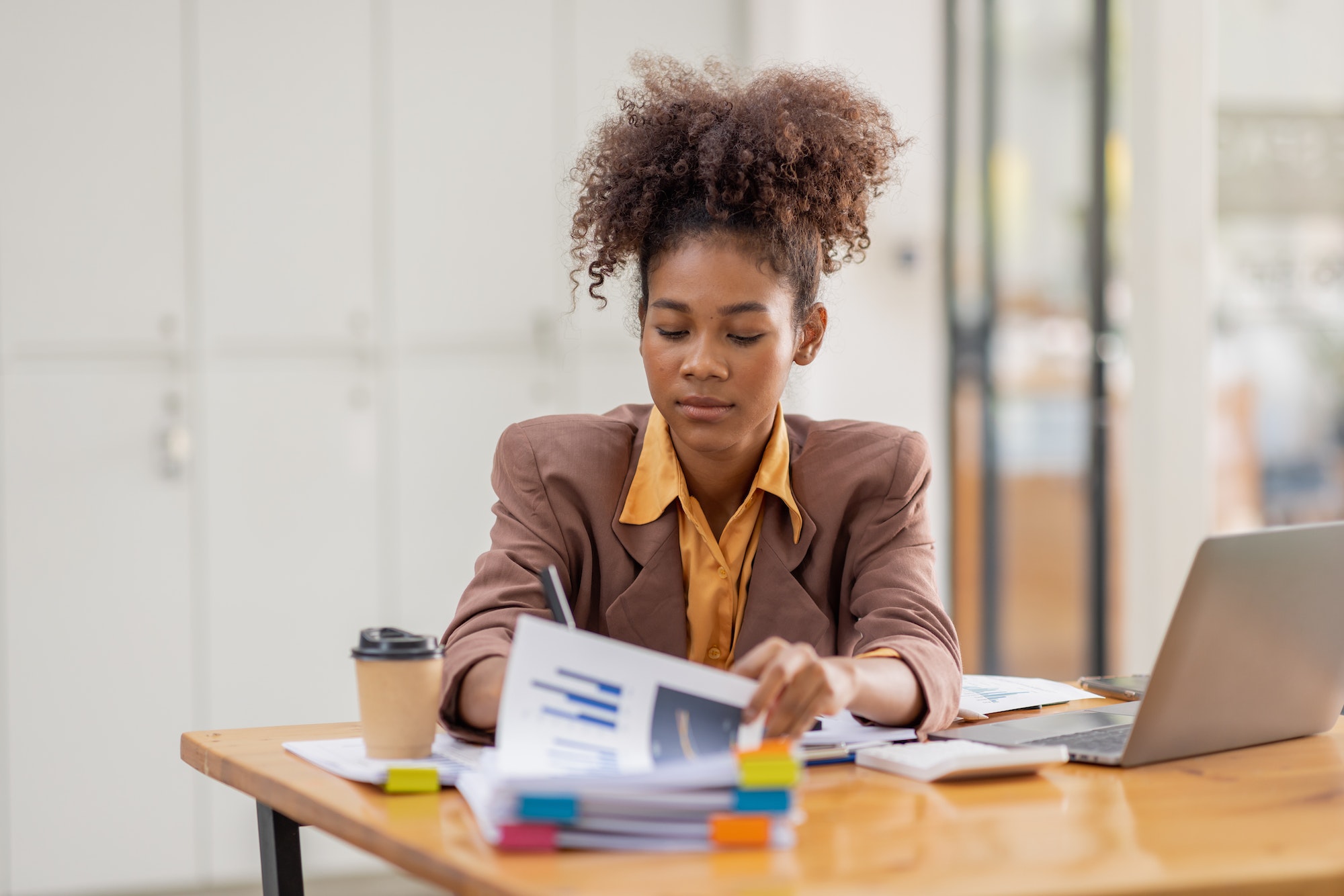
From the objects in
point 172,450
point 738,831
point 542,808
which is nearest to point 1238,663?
point 738,831

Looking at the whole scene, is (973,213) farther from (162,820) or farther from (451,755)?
(451,755)

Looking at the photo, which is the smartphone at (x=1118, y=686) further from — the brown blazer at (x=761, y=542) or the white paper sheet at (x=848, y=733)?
the white paper sheet at (x=848, y=733)

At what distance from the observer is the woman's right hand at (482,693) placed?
48.8 inches

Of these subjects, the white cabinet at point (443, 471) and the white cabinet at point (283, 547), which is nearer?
the white cabinet at point (283, 547)

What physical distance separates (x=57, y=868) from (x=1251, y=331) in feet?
9.56

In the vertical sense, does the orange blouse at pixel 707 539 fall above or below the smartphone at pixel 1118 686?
above

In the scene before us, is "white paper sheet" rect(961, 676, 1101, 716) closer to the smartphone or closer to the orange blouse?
the smartphone

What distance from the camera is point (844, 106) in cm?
159

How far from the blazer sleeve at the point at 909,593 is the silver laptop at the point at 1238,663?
0.16 feet

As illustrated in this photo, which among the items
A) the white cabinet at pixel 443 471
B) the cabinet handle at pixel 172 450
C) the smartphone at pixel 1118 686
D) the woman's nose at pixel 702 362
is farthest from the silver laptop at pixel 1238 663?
the cabinet handle at pixel 172 450

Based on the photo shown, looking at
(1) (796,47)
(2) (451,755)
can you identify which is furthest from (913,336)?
(2) (451,755)

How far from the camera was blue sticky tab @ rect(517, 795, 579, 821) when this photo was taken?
35.3 inches

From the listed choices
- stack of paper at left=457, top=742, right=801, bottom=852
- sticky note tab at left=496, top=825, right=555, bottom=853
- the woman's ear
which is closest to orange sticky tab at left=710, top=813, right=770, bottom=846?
stack of paper at left=457, top=742, right=801, bottom=852

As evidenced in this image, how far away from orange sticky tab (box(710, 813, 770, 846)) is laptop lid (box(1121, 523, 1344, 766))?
1.32ft
